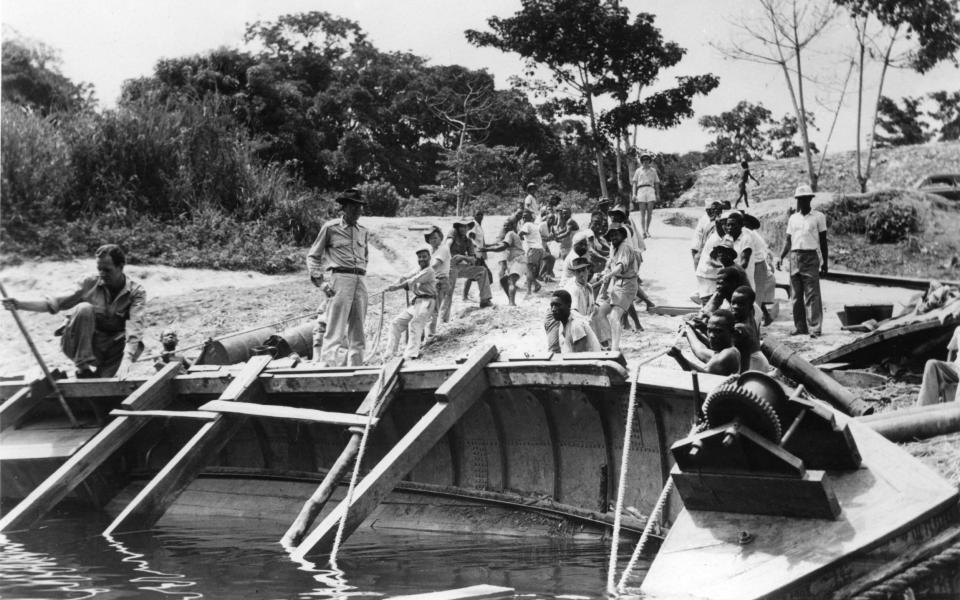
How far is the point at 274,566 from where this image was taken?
594 centimetres

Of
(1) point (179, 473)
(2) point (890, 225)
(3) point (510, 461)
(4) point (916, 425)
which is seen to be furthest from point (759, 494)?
(2) point (890, 225)

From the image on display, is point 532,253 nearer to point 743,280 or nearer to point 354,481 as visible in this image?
point 743,280

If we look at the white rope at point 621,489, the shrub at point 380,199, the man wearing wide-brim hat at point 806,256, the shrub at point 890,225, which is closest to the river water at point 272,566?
the white rope at point 621,489

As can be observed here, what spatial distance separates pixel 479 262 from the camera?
46.4ft

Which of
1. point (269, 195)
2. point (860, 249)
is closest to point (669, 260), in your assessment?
point (860, 249)

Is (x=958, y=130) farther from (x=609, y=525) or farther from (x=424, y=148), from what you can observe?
(x=609, y=525)

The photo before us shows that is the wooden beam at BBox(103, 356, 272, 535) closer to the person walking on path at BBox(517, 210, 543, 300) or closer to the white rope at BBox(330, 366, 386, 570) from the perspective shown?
the white rope at BBox(330, 366, 386, 570)

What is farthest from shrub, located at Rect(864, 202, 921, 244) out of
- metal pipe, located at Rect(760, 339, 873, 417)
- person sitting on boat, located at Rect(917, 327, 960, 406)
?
metal pipe, located at Rect(760, 339, 873, 417)

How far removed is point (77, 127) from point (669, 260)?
38.7 ft

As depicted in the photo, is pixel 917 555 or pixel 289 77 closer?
pixel 917 555

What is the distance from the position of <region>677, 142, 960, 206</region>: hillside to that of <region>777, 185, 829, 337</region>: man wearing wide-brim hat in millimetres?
14094

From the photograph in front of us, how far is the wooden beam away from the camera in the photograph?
6.47m

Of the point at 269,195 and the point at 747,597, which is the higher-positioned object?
the point at 269,195

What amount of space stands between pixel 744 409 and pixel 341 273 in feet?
19.5
